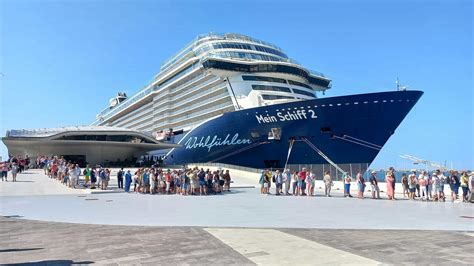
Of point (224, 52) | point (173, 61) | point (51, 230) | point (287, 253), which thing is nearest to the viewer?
point (287, 253)

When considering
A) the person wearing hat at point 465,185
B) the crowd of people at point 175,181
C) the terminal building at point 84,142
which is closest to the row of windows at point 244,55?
the terminal building at point 84,142

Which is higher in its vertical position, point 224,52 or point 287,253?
point 224,52

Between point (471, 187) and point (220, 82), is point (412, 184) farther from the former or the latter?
point (220, 82)

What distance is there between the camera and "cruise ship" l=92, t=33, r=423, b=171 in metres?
25.4

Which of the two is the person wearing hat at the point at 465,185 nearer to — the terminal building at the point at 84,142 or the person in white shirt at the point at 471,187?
the person in white shirt at the point at 471,187

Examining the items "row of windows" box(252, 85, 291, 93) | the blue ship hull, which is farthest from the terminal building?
the blue ship hull

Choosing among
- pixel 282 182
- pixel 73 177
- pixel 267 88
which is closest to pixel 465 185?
pixel 282 182

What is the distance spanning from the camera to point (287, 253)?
6.05m

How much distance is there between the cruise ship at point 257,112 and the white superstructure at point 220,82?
88 mm

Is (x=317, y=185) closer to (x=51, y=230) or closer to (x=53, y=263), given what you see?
(x=51, y=230)

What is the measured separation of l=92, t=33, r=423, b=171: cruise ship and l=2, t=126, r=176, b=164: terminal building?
2.86 meters

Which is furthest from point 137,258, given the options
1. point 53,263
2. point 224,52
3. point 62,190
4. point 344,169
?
point 224,52

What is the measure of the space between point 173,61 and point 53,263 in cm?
4712

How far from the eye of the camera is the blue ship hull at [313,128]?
25.0 meters
